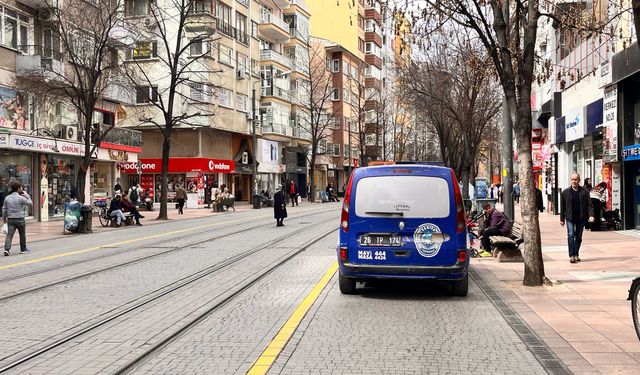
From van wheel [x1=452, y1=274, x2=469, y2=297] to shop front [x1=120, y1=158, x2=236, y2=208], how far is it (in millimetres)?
37276

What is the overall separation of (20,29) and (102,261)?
746 inches

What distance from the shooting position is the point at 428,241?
876cm

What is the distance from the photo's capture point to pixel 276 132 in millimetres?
58156

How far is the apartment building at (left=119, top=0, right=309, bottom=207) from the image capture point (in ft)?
151

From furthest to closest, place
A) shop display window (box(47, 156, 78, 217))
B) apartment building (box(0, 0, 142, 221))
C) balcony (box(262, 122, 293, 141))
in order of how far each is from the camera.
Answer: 1. balcony (box(262, 122, 293, 141))
2. shop display window (box(47, 156, 78, 217))
3. apartment building (box(0, 0, 142, 221))

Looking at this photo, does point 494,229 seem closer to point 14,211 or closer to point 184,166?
point 14,211

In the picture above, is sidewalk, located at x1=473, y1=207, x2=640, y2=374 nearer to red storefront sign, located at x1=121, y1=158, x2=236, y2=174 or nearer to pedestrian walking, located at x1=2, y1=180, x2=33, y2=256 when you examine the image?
pedestrian walking, located at x1=2, y1=180, x2=33, y2=256

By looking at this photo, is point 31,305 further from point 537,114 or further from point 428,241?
point 537,114

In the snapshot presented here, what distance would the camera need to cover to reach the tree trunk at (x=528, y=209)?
393 inches

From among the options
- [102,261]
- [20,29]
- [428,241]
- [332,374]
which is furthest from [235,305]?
[20,29]

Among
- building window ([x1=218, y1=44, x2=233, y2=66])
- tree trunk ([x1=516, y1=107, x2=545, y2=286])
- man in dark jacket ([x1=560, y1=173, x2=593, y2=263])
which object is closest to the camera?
tree trunk ([x1=516, y1=107, x2=545, y2=286])

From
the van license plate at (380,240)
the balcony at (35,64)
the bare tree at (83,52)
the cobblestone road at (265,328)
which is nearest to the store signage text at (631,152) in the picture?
the cobblestone road at (265,328)

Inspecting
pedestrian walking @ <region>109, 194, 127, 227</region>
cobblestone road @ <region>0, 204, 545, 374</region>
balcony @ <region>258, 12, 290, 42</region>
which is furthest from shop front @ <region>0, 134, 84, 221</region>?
balcony @ <region>258, 12, 290, 42</region>

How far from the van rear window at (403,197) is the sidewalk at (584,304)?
1634mm
